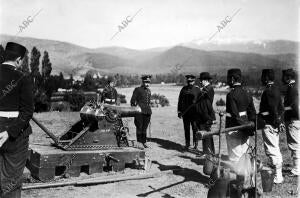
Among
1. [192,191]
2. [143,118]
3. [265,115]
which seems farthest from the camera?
[143,118]

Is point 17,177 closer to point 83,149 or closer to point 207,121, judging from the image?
point 83,149

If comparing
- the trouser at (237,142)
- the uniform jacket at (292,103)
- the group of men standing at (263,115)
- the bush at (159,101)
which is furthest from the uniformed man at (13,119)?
the bush at (159,101)

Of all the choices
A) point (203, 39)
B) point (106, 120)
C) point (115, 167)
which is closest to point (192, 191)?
point (115, 167)

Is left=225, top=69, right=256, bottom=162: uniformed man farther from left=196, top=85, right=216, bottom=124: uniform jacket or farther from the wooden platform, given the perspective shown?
left=196, top=85, right=216, bottom=124: uniform jacket

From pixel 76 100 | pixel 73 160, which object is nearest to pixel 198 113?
pixel 73 160

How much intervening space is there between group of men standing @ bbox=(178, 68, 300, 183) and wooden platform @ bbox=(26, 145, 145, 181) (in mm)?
1721

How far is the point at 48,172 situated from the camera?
711 cm

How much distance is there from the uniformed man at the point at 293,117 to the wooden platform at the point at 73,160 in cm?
301

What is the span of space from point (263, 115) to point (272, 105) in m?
0.26

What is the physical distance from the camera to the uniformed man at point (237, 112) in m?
6.45

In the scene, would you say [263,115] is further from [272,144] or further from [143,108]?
[143,108]

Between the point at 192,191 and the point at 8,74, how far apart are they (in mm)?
3763

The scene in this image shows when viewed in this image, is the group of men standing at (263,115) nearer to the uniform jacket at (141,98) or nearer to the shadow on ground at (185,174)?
the shadow on ground at (185,174)

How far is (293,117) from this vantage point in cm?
792
